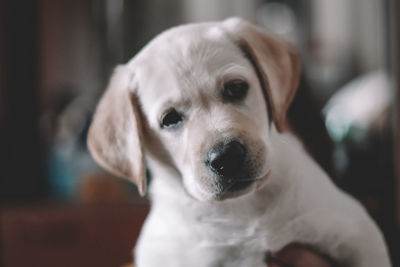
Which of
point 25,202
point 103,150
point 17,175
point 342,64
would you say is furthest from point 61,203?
point 342,64

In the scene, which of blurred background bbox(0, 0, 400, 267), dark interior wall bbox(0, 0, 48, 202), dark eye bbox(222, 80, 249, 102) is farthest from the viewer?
dark interior wall bbox(0, 0, 48, 202)

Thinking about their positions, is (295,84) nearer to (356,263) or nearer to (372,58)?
(356,263)

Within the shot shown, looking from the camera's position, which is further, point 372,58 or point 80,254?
point 372,58

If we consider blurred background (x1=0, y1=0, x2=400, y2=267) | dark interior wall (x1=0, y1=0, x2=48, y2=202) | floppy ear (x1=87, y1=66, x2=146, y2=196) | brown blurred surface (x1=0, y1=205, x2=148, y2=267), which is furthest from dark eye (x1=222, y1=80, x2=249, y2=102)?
dark interior wall (x1=0, y1=0, x2=48, y2=202)

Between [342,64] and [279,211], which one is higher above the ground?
[279,211]

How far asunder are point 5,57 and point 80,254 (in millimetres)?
1172

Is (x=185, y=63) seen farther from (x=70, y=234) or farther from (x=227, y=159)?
(x=70, y=234)

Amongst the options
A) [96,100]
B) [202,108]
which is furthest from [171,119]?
[96,100]

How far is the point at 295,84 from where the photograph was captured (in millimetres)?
1133

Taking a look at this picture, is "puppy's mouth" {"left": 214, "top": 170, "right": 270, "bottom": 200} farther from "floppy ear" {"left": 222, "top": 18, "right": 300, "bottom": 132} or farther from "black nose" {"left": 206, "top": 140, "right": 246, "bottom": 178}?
"floppy ear" {"left": 222, "top": 18, "right": 300, "bottom": 132}

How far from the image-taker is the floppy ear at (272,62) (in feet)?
3.52

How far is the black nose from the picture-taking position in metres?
0.93

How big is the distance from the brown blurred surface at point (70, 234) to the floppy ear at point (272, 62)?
4.64 ft

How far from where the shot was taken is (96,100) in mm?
3031
